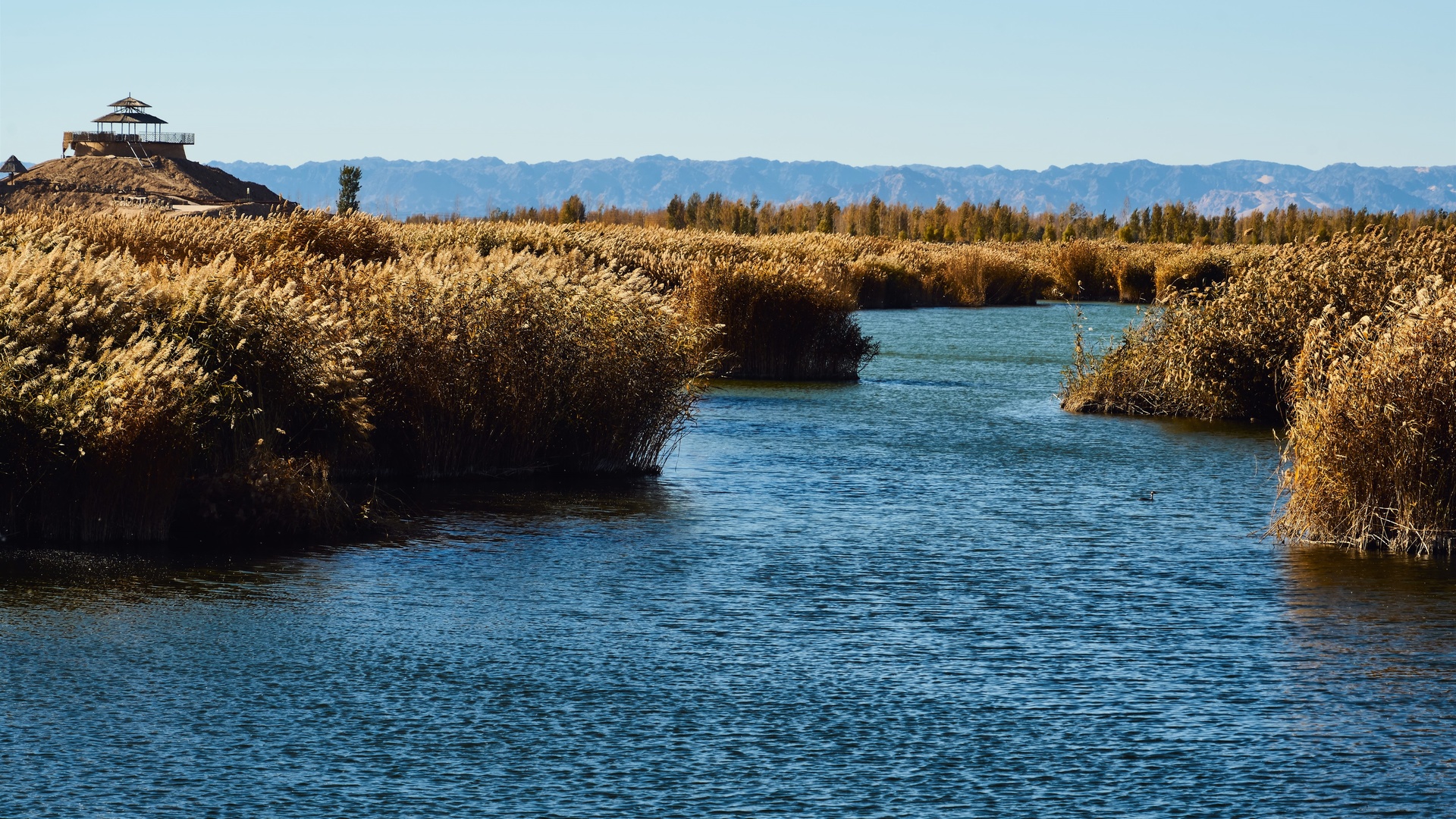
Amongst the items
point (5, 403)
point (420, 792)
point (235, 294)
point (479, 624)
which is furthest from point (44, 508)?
point (420, 792)

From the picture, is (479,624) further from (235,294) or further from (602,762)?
(235,294)

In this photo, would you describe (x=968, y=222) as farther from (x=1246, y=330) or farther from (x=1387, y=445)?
(x=1387, y=445)

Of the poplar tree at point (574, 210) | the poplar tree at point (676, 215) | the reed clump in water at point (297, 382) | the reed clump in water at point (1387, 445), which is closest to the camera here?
the reed clump in water at point (297, 382)

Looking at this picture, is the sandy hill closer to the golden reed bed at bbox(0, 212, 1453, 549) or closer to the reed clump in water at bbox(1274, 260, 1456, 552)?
the golden reed bed at bbox(0, 212, 1453, 549)

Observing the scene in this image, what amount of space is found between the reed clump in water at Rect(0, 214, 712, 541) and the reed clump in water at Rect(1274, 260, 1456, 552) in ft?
23.7

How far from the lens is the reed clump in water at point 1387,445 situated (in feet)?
45.9

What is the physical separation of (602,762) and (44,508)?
746 centimetres

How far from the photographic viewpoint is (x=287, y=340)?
1547 centimetres

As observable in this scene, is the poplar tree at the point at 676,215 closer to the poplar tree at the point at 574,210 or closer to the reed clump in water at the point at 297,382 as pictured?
the poplar tree at the point at 574,210

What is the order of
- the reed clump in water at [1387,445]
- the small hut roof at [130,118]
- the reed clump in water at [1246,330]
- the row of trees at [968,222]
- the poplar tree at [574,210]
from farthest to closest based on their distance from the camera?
the small hut roof at [130,118] < the row of trees at [968,222] < the poplar tree at [574,210] < the reed clump in water at [1246,330] < the reed clump in water at [1387,445]

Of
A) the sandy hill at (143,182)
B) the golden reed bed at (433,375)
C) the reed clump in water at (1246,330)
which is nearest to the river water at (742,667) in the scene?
the golden reed bed at (433,375)

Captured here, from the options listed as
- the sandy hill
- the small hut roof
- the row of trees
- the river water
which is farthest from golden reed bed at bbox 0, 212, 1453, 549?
the small hut roof

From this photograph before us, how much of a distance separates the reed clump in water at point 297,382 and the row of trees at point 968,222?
8009 cm

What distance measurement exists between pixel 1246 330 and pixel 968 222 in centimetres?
9387
